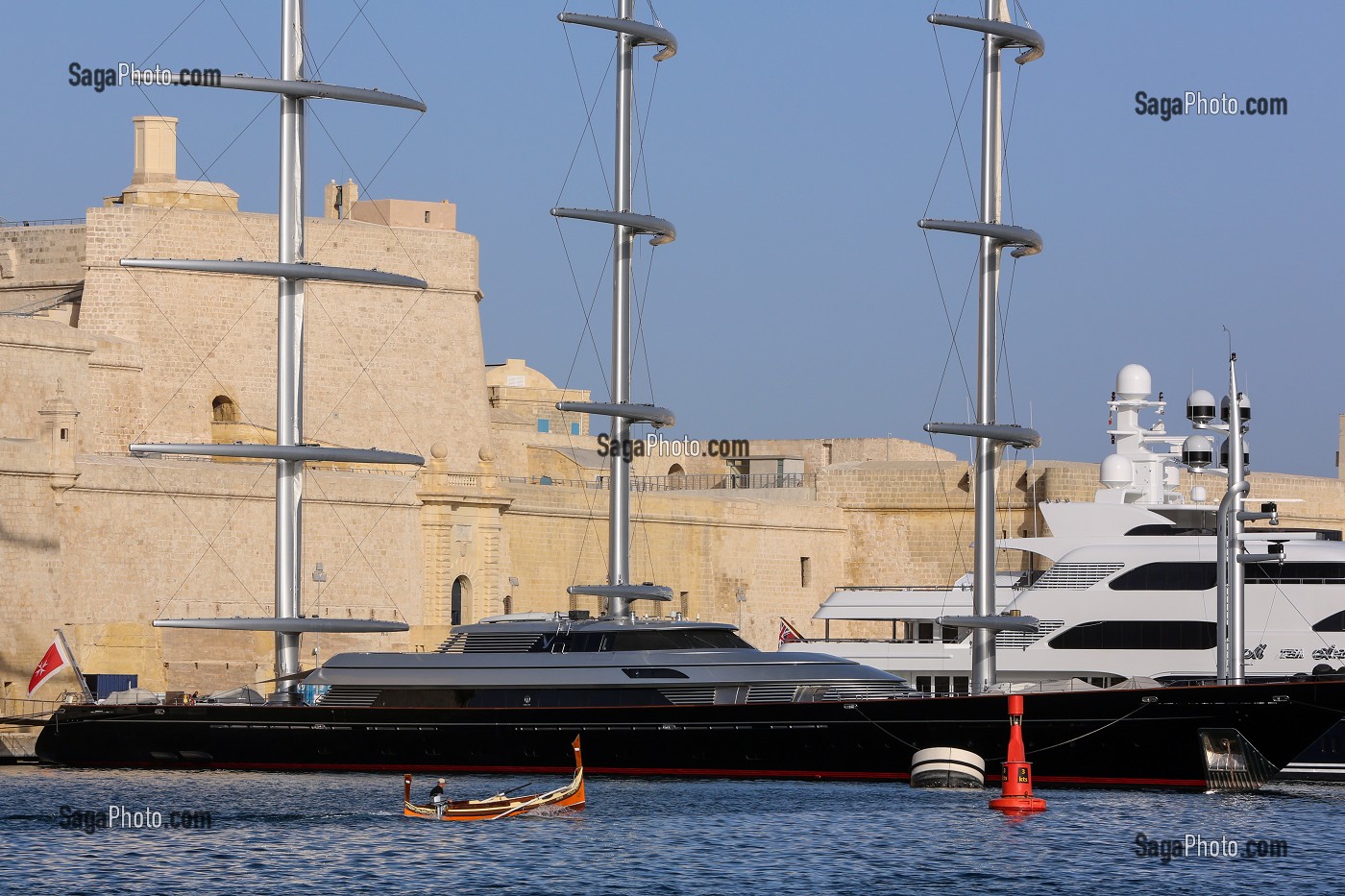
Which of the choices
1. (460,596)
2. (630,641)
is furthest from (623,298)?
(460,596)

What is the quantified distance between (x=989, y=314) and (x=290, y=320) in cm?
919

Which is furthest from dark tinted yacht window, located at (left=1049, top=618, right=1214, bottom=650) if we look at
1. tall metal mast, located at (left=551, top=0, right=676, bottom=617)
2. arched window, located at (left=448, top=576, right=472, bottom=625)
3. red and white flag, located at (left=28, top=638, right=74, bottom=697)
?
arched window, located at (left=448, top=576, right=472, bottom=625)

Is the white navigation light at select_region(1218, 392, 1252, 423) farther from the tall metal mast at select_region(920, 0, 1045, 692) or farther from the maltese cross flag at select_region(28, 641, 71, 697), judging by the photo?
the maltese cross flag at select_region(28, 641, 71, 697)

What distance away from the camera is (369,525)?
47.0 metres

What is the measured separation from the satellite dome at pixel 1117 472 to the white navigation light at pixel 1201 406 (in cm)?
460

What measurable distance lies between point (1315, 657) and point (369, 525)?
1908cm

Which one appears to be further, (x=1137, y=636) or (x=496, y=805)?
(x=1137, y=636)

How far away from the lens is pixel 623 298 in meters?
35.2

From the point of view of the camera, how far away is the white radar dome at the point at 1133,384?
40125mm

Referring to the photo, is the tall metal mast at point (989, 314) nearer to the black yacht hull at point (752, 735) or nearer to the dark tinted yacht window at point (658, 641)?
the black yacht hull at point (752, 735)

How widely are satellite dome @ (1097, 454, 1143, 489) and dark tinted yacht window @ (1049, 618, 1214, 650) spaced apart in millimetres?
4484

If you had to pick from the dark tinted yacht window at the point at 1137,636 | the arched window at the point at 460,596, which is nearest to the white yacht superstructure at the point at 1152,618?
the dark tinted yacht window at the point at 1137,636

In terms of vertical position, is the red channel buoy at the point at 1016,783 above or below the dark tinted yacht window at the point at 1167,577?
below

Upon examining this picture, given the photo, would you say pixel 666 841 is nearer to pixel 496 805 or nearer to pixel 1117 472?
pixel 496 805
